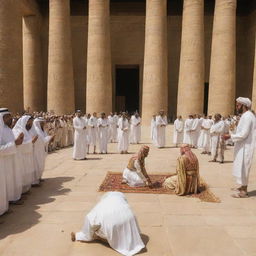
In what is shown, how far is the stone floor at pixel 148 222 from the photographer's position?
4164mm

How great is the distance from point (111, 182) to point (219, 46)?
16.1 metres

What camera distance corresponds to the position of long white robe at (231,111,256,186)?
6.46m

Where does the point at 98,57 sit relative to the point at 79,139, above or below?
above

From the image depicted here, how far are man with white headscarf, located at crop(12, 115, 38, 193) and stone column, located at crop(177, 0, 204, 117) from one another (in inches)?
614

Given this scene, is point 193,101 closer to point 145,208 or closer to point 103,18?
point 103,18

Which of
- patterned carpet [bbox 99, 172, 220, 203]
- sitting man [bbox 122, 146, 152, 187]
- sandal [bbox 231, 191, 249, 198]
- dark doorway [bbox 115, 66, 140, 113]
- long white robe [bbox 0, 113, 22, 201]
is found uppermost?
dark doorway [bbox 115, 66, 140, 113]

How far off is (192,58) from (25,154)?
1641 centimetres

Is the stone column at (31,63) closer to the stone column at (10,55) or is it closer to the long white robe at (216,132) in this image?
the stone column at (10,55)

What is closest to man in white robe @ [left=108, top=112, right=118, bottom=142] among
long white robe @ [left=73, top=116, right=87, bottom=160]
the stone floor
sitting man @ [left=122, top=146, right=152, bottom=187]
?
long white robe @ [left=73, top=116, right=87, bottom=160]

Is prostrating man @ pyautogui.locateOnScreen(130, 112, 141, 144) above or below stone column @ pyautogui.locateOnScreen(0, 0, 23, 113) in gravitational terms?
below

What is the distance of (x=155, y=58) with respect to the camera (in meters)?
20.9

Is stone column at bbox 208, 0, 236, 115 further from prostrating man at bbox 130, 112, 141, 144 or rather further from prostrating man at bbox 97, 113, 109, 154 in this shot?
prostrating man at bbox 97, 113, 109, 154

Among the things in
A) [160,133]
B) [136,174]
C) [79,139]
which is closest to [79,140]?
[79,139]

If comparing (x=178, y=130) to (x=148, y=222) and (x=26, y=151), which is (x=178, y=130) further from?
(x=148, y=222)
